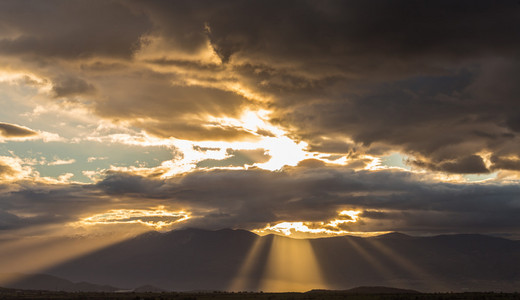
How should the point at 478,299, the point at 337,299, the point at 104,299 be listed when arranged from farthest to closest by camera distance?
the point at 104,299, the point at 337,299, the point at 478,299

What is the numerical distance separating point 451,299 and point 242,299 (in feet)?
210

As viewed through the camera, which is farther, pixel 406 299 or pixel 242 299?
pixel 242 299

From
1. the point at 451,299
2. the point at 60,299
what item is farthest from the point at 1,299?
the point at 451,299

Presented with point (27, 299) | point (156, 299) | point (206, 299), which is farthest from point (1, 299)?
point (206, 299)

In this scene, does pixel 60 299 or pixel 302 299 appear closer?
pixel 302 299

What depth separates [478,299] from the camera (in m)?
146

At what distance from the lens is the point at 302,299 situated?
154 meters

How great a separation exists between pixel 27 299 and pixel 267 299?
84.5m

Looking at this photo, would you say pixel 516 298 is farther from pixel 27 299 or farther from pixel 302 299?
pixel 27 299

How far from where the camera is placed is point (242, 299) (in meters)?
165

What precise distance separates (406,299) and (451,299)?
41.2 feet

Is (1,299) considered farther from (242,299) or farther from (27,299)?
(242,299)

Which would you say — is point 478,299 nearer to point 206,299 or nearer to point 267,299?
point 267,299

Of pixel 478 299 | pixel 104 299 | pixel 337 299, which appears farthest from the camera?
pixel 104 299
